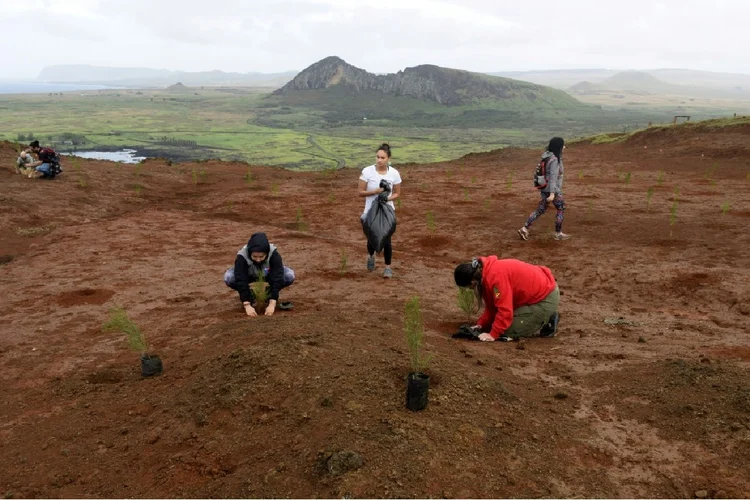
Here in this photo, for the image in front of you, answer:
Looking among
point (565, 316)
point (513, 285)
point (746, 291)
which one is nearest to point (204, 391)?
point (513, 285)

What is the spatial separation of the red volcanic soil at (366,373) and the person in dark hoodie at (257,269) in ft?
1.10

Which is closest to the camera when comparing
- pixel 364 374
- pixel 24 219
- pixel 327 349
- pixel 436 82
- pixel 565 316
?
pixel 364 374

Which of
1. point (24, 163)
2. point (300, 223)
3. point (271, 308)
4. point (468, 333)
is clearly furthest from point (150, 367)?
point (24, 163)

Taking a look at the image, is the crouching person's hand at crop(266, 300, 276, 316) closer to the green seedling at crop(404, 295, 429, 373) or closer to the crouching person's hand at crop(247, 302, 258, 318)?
the crouching person's hand at crop(247, 302, 258, 318)

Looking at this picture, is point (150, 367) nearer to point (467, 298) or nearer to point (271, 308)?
point (271, 308)

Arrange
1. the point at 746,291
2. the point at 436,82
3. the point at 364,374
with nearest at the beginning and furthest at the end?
the point at 364,374 → the point at 746,291 → the point at 436,82

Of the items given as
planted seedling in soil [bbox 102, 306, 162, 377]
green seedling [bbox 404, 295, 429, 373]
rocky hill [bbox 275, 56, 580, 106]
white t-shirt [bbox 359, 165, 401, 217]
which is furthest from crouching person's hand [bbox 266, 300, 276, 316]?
rocky hill [bbox 275, 56, 580, 106]

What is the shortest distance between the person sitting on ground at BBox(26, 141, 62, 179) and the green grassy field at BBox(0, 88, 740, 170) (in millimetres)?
31713

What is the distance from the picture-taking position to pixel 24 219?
37.1 ft

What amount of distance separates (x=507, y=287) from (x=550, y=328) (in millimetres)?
936

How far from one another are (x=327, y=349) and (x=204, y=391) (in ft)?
3.45

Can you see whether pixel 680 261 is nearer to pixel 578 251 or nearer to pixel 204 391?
pixel 578 251

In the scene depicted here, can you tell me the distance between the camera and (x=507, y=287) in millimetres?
4949

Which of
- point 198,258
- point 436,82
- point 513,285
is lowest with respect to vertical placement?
point 198,258
